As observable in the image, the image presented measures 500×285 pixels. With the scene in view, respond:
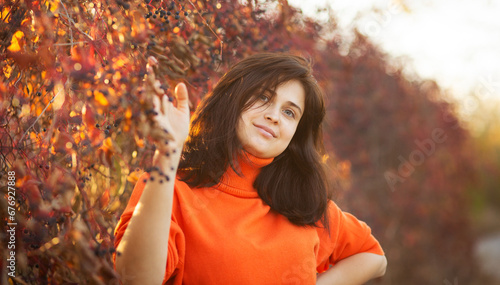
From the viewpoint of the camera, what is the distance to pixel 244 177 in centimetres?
200

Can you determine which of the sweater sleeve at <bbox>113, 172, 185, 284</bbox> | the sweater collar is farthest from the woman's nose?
the sweater sleeve at <bbox>113, 172, 185, 284</bbox>

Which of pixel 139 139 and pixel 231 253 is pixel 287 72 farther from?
pixel 139 139

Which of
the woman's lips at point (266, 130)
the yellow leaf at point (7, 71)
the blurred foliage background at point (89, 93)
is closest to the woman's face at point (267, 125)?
the woman's lips at point (266, 130)

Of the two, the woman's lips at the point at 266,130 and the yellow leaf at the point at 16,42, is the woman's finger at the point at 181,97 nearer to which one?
the yellow leaf at the point at 16,42

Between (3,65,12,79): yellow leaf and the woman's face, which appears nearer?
(3,65,12,79): yellow leaf

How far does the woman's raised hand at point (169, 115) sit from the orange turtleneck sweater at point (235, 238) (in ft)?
0.77

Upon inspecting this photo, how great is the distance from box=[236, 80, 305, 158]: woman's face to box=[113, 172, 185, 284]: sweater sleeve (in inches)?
16.0

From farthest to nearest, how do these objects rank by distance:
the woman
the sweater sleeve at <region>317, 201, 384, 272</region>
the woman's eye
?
the sweater sleeve at <region>317, 201, 384, 272</region> < the woman's eye < the woman

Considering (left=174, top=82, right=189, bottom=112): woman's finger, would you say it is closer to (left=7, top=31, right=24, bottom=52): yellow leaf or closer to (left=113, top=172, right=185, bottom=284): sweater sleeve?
(left=113, top=172, right=185, bottom=284): sweater sleeve

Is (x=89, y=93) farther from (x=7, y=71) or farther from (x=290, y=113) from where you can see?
(x=290, y=113)

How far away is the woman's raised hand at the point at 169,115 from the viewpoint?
4.31 ft

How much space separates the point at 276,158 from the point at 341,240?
421 mm

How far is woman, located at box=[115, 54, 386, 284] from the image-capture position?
60.3 inches

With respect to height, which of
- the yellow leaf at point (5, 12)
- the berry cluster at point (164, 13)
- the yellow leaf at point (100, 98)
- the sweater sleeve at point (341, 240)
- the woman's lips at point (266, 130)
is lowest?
the sweater sleeve at point (341, 240)
